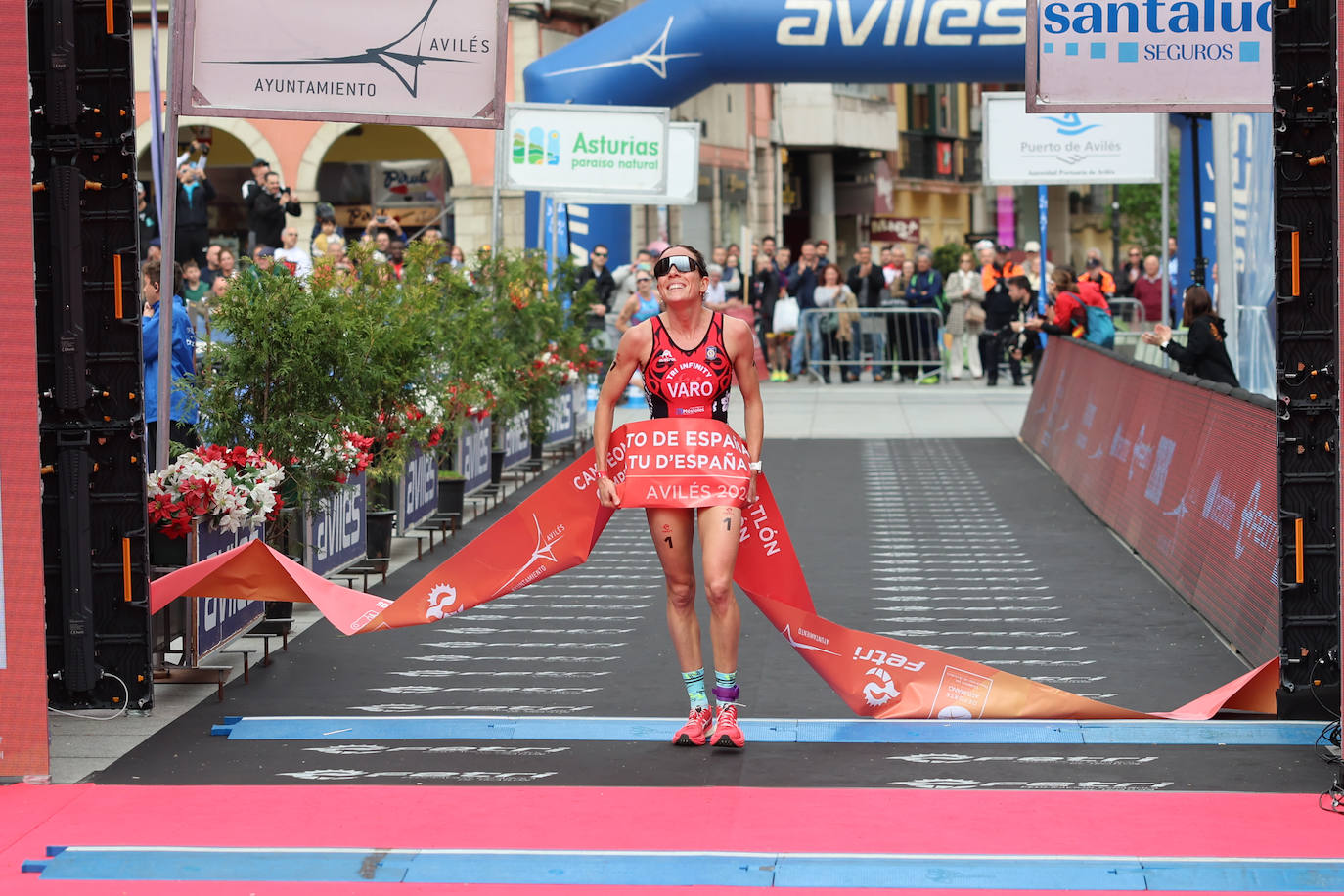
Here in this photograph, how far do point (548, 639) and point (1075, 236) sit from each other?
7642 centimetres

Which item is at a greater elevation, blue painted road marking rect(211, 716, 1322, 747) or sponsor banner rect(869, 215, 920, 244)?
sponsor banner rect(869, 215, 920, 244)

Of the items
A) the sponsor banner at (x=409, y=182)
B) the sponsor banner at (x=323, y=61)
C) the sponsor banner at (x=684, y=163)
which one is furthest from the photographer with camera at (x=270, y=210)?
the sponsor banner at (x=409, y=182)

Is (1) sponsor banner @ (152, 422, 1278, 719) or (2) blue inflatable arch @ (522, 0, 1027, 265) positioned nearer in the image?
(1) sponsor banner @ (152, 422, 1278, 719)

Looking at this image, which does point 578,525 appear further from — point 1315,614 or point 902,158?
point 902,158

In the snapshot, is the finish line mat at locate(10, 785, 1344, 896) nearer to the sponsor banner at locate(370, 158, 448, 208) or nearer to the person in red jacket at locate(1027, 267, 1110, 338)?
the person in red jacket at locate(1027, 267, 1110, 338)

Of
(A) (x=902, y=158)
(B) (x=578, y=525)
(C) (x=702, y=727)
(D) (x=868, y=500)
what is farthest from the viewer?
(A) (x=902, y=158)

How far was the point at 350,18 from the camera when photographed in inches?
367

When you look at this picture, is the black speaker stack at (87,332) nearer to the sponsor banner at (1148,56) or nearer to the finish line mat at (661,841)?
the finish line mat at (661,841)

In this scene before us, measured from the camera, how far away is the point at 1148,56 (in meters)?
9.10

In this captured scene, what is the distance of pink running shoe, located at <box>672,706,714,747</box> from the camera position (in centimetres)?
734

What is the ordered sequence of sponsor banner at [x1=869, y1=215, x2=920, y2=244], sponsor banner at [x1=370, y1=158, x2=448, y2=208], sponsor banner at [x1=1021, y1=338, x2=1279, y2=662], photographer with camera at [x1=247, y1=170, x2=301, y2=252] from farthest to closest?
sponsor banner at [x1=869, y1=215, x2=920, y2=244] < sponsor banner at [x1=370, y1=158, x2=448, y2=208] < photographer with camera at [x1=247, y1=170, x2=301, y2=252] < sponsor banner at [x1=1021, y1=338, x2=1279, y2=662]

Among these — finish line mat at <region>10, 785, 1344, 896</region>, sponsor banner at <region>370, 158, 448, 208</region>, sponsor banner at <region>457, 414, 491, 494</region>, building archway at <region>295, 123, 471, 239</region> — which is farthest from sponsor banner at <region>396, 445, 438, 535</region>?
sponsor banner at <region>370, 158, 448, 208</region>

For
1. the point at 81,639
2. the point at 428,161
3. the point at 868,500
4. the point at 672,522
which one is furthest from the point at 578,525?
the point at 428,161

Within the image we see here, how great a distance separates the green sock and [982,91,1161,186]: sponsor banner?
1803cm
